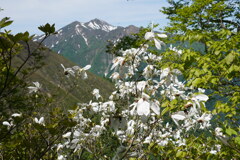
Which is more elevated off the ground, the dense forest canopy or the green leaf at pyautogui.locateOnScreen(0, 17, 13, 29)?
the green leaf at pyautogui.locateOnScreen(0, 17, 13, 29)

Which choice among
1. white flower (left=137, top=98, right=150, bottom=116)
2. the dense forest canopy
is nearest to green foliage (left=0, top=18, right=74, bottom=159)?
the dense forest canopy

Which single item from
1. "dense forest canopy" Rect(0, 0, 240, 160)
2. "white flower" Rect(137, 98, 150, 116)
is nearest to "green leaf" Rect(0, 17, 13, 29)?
"dense forest canopy" Rect(0, 0, 240, 160)

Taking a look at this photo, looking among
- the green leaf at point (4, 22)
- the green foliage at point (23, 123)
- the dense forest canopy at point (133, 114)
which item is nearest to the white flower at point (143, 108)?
the dense forest canopy at point (133, 114)

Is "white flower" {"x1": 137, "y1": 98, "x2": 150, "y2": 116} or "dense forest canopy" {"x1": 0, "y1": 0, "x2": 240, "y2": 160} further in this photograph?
"dense forest canopy" {"x1": 0, "y1": 0, "x2": 240, "y2": 160}

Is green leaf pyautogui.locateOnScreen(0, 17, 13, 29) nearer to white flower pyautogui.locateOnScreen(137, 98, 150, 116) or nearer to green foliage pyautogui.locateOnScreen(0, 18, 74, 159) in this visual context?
green foliage pyautogui.locateOnScreen(0, 18, 74, 159)

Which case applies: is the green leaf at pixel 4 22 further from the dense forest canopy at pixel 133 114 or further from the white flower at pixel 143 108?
the white flower at pixel 143 108

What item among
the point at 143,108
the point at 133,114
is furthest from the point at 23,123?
the point at 143,108

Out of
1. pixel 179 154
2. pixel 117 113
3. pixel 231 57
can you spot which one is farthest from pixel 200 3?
pixel 117 113

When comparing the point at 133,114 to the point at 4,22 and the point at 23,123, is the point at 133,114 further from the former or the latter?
A: the point at 23,123

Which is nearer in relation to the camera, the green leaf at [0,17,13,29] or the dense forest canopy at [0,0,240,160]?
the green leaf at [0,17,13,29]

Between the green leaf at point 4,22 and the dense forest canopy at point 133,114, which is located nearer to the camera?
the green leaf at point 4,22

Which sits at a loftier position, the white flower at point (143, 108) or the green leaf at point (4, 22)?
the green leaf at point (4, 22)

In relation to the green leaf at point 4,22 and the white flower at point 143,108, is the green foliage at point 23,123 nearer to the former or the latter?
the green leaf at point 4,22

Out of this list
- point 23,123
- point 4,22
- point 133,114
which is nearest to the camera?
point 4,22
